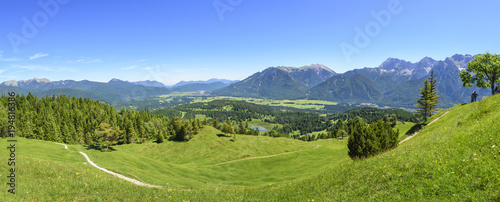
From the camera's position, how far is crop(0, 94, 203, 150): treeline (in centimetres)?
9000

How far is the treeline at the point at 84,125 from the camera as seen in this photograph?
295ft

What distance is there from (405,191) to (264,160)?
75.7 meters

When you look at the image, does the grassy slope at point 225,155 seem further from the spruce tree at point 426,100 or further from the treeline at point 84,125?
the spruce tree at point 426,100

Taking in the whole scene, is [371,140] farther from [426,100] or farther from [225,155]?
[225,155]

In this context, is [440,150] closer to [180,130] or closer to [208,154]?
[208,154]

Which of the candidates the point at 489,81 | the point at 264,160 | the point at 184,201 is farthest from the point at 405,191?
the point at 264,160

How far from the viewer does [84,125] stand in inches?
4564

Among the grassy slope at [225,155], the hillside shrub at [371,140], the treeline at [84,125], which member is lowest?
the grassy slope at [225,155]

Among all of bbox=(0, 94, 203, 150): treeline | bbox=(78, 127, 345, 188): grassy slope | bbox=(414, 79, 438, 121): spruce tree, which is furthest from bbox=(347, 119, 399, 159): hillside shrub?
bbox=(0, 94, 203, 150): treeline

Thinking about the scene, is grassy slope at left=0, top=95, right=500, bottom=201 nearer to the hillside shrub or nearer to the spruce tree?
the hillside shrub

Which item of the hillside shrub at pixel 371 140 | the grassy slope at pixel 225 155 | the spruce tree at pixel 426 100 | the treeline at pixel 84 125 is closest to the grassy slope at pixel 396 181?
the hillside shrub at pixel 371 140

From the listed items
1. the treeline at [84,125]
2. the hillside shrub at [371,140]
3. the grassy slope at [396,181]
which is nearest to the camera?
the grassy slope at [396,181]

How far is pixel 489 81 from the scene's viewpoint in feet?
150

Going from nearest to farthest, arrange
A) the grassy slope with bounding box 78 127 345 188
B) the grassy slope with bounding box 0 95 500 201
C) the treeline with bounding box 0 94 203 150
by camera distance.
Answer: the grassy slope with bounding box 0 95 500 201, the grassy slope with bounding box 78 127 345 188, the treeline with bounding box 0 94 203 150
